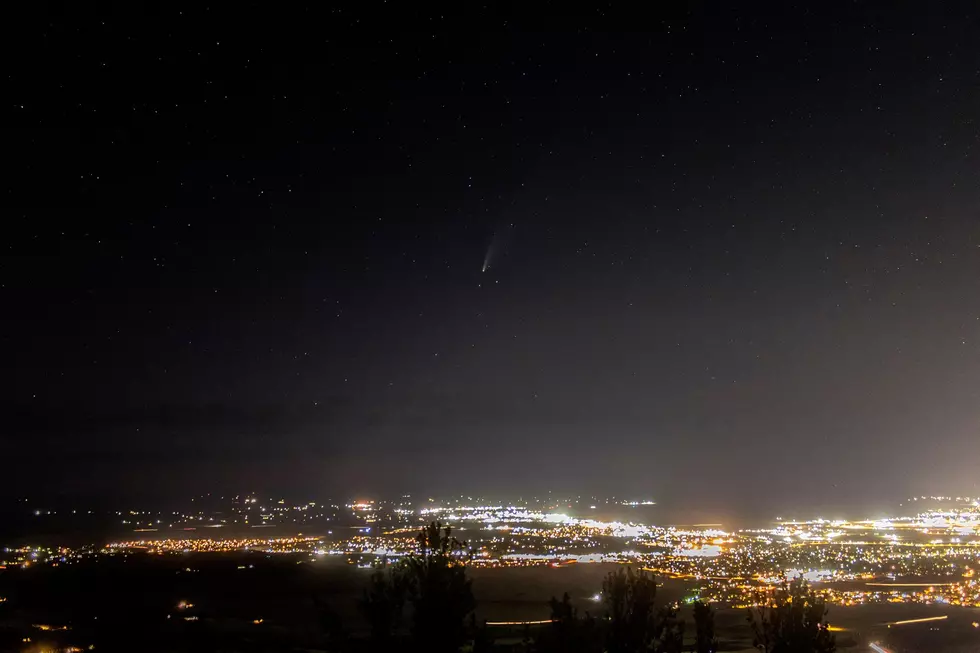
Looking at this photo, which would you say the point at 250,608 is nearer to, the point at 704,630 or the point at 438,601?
the point at 704,630

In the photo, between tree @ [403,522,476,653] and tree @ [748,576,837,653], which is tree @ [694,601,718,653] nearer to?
tree @ [748,576,837,653]

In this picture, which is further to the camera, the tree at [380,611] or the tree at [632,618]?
the tree at [632,618]

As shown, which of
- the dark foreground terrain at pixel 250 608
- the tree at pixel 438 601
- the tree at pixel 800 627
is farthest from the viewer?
the dark foreground terrain at pixel 250 608

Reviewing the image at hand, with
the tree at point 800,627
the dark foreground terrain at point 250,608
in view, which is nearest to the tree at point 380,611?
the tree at point 800,627

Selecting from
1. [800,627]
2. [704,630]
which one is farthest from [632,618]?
[800,627]

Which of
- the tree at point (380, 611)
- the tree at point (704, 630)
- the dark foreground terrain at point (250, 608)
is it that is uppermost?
the tree at point (380, 611)

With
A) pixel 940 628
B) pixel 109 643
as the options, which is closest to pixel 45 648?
pixel 109 643

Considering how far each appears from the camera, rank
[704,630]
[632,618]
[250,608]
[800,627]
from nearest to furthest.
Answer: [800,627]
[632,618]
[704,630]
[250,608]

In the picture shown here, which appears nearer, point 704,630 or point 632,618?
point 632,618

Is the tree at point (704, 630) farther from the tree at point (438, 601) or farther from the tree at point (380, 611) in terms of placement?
the tree at point (380, 611)

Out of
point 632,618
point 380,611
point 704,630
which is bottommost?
point 704,630
